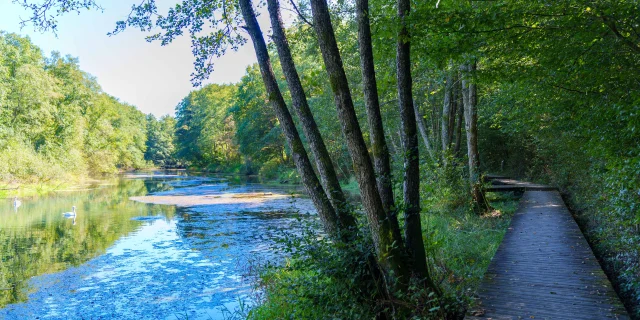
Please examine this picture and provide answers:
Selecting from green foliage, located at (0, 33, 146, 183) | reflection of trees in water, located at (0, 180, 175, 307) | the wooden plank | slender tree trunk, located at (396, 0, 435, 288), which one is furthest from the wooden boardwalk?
green foliage, located at (0, 33, 146, 183)

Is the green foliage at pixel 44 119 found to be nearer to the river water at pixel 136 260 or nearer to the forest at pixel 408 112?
the river water at pixel 136 260

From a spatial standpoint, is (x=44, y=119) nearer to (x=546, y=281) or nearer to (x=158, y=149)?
(x=546, y=281)

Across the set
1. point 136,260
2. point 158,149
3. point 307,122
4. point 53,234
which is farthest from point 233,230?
point 158,149

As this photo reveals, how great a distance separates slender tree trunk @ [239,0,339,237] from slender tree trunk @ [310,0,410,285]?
58 centimetres

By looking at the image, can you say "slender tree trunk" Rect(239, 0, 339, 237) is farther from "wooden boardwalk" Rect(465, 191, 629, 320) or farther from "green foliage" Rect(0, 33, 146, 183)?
"green foliage" Rect(0, 33, 146, 183)

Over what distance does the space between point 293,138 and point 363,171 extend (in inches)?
39.7

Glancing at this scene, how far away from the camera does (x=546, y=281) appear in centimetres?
491

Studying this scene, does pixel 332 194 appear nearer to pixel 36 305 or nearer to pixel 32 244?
pixel 36 305

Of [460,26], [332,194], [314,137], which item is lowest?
[332,194]

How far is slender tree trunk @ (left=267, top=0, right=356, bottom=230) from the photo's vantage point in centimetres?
477

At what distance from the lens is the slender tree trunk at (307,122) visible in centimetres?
477

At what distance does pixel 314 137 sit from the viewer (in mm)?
4848

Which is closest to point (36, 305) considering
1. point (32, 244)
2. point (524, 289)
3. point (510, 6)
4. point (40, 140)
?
point (32, 244)

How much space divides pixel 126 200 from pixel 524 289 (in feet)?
72.7
